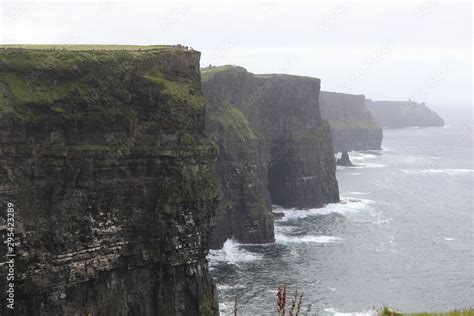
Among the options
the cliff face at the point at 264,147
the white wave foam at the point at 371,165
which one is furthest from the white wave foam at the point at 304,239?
the white wave foam at the point at 371,165

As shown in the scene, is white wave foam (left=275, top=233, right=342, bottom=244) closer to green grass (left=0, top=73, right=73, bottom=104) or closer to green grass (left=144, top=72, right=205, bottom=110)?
green grass (left=144, top=72, right=205, bottom=110)

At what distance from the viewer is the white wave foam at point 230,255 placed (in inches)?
3036

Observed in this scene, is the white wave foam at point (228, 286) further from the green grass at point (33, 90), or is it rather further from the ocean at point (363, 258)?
the green grass at point (33, 90)

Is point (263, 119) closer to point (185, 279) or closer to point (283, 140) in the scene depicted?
point (283, 140)

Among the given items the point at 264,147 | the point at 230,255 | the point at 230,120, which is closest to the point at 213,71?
the point at 230,120

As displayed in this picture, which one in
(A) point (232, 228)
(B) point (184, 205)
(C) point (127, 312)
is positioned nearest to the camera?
(C) point (127, 312)

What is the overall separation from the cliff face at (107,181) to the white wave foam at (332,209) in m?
53.9

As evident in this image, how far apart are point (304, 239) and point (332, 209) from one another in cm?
2388

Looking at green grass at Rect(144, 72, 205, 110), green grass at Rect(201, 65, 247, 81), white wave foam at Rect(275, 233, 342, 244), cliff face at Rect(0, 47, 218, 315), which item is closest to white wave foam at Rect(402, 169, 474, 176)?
white wave foam at Rect(275, 233, 342, 244)

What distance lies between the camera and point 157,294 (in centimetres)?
4962

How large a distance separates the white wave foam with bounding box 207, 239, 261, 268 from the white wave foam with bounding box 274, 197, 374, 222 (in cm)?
2096

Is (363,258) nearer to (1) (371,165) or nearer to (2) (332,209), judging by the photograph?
(2) (332,209)

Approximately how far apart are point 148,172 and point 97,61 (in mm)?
10574

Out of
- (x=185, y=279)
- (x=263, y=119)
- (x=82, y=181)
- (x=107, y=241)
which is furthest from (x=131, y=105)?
(x=263, y=119)
